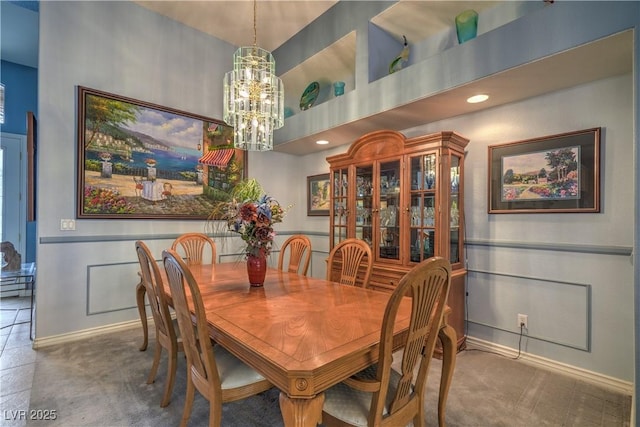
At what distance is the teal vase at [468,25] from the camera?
2350 millimetres

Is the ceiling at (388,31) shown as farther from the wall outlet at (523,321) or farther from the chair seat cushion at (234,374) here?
the chair seat cushion at (234,374)

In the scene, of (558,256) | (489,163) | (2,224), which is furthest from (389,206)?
(2,224)

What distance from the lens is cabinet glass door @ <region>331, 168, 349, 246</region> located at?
3.41m

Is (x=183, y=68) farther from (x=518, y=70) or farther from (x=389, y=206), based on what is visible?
(x=518, y=70)

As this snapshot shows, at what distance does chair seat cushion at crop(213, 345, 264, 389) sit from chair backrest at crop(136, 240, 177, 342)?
42cm

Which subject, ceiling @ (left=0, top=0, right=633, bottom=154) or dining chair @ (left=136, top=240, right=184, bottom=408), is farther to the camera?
ceiling @ (left=0, top=0, right=633, bottom=154)

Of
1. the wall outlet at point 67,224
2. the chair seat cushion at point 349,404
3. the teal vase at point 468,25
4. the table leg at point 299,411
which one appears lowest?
the chair seat cushion at point 349,404

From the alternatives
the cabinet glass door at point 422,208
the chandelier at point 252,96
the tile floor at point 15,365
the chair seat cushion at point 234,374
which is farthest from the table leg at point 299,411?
the chandelier at point 252,96

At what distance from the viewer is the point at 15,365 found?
2.34 meters

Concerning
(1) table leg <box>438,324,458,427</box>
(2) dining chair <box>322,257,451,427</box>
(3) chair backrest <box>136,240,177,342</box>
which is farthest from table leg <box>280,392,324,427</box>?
(3) chair backrest <box>136,240,177,342</box>

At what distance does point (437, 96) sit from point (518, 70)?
560 mm

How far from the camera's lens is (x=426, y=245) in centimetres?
267

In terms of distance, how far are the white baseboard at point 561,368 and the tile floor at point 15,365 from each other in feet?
10.9

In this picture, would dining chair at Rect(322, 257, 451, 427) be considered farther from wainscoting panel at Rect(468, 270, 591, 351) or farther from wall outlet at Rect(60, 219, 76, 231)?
wall outlet at Rect(60, 219, 76, 231)
